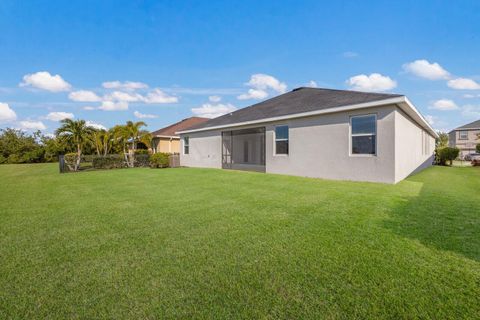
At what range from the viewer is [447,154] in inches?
769

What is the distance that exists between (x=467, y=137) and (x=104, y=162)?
55.9 meters

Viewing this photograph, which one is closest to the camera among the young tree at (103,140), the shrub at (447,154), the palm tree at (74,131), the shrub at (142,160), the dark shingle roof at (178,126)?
the palm tree at (74,131)

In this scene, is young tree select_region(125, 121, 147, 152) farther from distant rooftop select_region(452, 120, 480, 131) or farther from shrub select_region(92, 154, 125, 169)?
distant rooftop select_region(452, 120, 480, 131)

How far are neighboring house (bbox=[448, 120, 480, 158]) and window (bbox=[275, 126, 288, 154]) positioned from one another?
45244mm

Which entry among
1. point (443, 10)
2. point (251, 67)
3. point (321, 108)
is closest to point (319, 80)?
point (251, 67)

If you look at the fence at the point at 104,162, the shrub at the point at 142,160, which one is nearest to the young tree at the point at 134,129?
the shrub at the point at 142,160

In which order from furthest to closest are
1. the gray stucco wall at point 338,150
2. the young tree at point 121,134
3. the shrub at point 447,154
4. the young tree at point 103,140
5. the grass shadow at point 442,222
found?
the young tree at point 103,140 → the young tree at point 121,134 → the shrub at point 447,154 → the gray stucco wall at point 338,150 → the grass shadow at point 442,222

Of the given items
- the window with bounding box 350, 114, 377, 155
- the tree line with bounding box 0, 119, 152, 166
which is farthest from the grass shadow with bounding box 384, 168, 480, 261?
the tree line with bounding box 0, 119, 152, 166

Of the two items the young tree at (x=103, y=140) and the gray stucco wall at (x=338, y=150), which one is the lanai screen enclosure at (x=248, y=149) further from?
the young tree at (x=103, y=140)

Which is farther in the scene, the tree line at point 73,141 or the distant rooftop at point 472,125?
the distant rooftop at point 472,125

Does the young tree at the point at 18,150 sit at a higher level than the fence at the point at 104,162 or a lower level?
higher

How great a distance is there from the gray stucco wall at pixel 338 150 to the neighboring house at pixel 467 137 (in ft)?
142

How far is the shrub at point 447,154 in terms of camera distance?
19328mm

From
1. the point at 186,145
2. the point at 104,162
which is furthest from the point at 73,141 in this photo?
the point at 186,145
